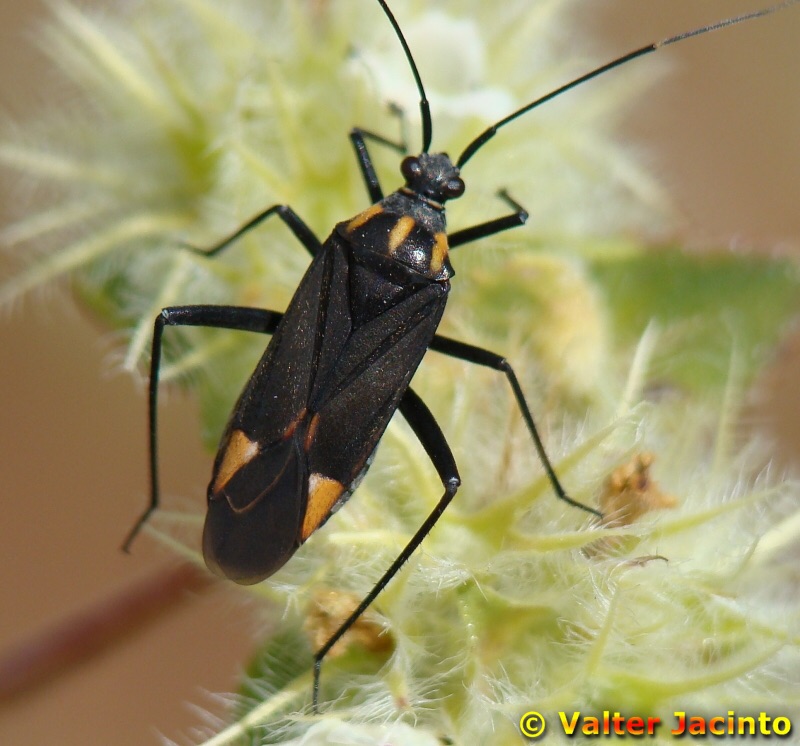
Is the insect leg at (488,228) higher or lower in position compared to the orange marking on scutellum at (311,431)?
higher

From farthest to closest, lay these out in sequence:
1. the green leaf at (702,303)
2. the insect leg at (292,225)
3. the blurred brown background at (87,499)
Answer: the blurred brown background at (87,499)
the green leaf at (702,303)
the insect leg at (292,225)

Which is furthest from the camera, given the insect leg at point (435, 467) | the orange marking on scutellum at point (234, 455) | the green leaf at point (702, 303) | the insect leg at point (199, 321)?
the green leaf at point (702, 303)

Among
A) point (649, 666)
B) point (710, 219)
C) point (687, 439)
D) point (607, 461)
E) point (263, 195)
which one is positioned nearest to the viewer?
point (649, 666)

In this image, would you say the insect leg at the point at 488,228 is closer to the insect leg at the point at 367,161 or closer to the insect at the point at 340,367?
the insect at the point at 340,367

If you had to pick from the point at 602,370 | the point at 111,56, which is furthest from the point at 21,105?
the point at 602,370

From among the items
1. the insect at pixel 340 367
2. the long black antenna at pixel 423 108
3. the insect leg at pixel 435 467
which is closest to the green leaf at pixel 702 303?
the insect at pixel 340 367

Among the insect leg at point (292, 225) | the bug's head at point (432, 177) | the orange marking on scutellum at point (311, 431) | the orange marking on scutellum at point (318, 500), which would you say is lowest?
the orange marking on scutellum at point (318, 500)

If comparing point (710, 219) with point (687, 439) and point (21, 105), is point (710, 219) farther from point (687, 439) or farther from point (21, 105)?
point (21, 105)

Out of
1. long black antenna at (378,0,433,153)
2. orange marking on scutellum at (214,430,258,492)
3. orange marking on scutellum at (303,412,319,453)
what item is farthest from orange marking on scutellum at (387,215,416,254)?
orange marking on scutellum at (214,430,258,492)

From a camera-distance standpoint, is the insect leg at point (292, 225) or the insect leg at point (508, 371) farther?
the insect leg at point (292, 225)

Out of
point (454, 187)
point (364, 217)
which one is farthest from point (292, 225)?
point (454, 187)
